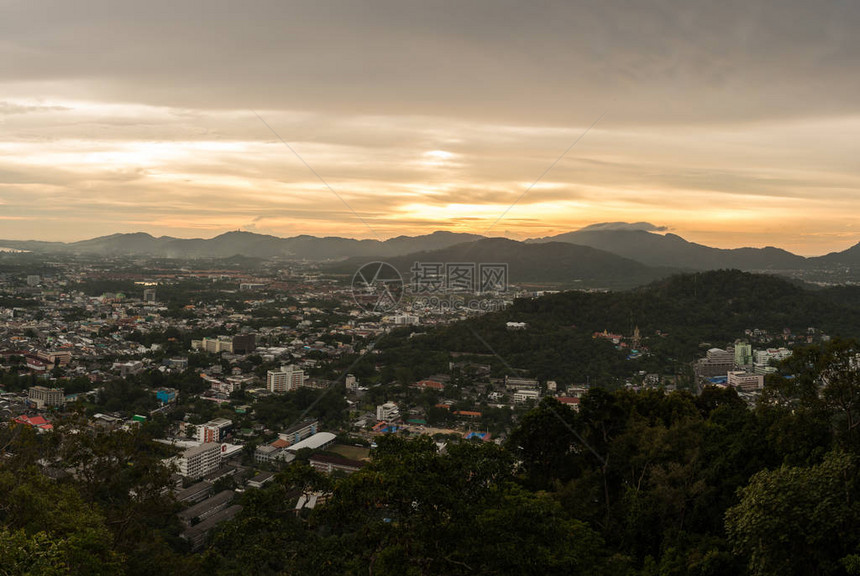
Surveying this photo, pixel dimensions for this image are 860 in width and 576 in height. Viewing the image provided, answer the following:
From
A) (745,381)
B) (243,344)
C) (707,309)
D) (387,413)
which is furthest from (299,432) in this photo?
(707,309)

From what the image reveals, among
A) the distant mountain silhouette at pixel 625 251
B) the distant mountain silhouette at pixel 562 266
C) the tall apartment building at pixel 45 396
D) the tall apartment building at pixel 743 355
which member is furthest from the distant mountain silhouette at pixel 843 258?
the tall apartment building at pixel 45 396

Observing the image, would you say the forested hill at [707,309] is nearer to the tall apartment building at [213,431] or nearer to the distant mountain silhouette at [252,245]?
the distant mountain silhouette at [252,245]

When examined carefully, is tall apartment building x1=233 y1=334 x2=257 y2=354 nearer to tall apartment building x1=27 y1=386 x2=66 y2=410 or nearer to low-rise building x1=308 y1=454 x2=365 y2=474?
tall apartment building x1=27 y1=386 x2=66 y2=410

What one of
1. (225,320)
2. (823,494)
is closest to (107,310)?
(225,320)

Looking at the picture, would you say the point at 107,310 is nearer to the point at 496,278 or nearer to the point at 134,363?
the point at 134,363

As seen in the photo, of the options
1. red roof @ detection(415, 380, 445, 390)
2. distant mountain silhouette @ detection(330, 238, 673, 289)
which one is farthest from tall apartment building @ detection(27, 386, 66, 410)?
distant mountain silhouette @ detection(330, 238, 673, 289)
